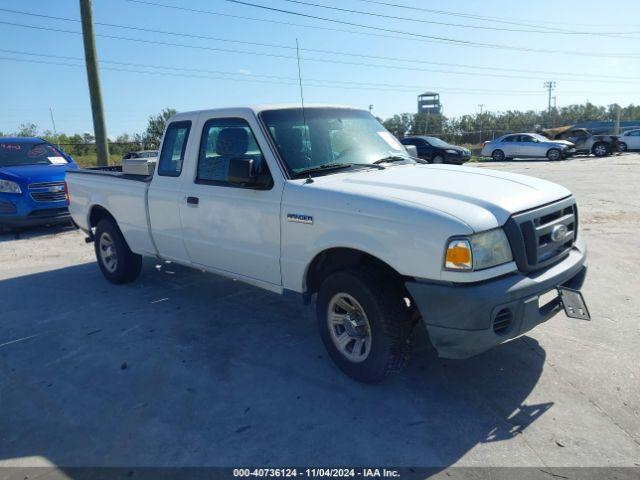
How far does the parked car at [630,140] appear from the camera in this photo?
28422 mm

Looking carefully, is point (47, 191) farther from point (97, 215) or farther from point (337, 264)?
point (337, 264)

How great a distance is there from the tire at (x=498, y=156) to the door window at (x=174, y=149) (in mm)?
24704

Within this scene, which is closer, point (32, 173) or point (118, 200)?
point (118, 200)

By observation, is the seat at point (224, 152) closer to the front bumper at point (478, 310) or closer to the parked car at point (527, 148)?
the front bumper at point (478, 310)

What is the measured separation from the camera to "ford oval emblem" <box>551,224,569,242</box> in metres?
3.41

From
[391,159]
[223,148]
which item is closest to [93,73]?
[223,148]

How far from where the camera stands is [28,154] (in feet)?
34.0

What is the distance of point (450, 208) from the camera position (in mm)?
3107

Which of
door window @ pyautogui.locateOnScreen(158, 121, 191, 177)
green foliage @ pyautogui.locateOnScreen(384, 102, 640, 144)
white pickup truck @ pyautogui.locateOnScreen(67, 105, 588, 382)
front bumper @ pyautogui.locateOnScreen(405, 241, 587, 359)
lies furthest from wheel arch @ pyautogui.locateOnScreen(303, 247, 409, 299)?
green foliage @ pyautogui.locateOnScreen(384, 102, 640, 144)

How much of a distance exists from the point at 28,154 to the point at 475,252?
1030 centimetres

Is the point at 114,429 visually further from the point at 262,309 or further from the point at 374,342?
the point at 262,309

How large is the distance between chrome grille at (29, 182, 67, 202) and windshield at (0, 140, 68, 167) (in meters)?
1.20

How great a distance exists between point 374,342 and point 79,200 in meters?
4.85

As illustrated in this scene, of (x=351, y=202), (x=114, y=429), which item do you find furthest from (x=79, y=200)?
(x=351, y=202)
